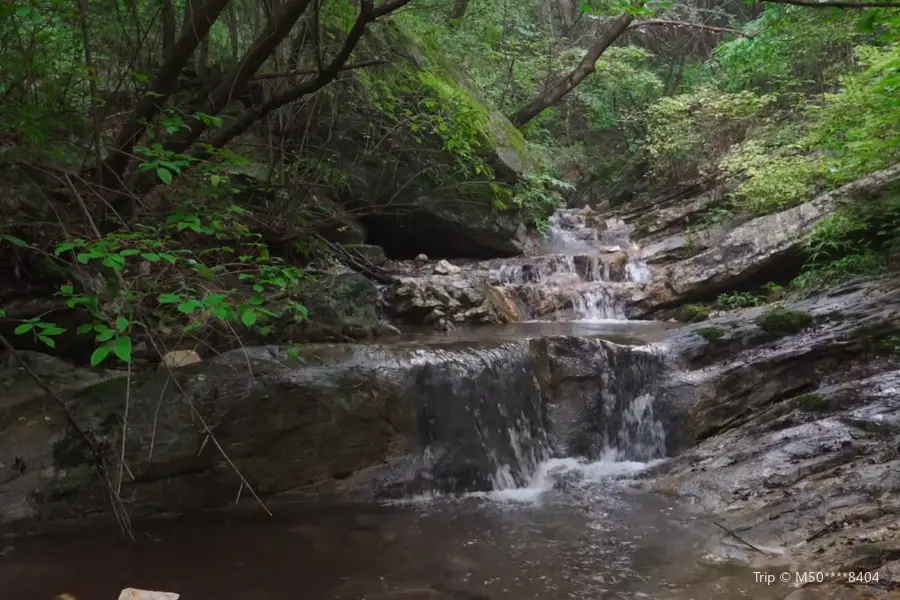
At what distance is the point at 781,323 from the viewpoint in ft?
22.3

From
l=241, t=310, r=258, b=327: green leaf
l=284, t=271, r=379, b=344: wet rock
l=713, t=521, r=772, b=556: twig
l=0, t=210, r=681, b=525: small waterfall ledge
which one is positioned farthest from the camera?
l=284, t=271, r=379, b=344: wet rock

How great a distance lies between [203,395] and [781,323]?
5.76 meters

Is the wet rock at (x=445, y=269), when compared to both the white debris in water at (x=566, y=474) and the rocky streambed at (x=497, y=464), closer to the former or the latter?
the rocky streambed at (x=497, y=464)

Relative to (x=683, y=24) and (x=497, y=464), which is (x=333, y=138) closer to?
(x=497, y=464)

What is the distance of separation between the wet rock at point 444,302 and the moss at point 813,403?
14.3 feet

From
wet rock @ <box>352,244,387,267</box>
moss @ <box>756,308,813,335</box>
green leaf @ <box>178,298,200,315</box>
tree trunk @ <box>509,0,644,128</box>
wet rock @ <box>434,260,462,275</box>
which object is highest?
tree trunk @ <box>509,0,644,128</box>

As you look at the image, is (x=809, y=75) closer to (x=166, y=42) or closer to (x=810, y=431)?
(x=810, y=431)

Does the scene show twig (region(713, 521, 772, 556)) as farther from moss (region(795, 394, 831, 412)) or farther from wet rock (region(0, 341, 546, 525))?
wet rock (region(0, 341, 546, 525))

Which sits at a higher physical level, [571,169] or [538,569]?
[571,169]

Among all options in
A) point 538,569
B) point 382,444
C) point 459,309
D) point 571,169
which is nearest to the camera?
point 538,569

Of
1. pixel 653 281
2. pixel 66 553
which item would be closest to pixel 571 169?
pixel 653 281

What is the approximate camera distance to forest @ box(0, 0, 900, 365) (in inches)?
151

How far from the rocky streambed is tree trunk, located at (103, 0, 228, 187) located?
1.69m

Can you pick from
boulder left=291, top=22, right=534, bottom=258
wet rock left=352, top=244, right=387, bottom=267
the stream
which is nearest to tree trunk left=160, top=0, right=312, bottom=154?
boulder left=291, top=22, right=534, bottom=258
